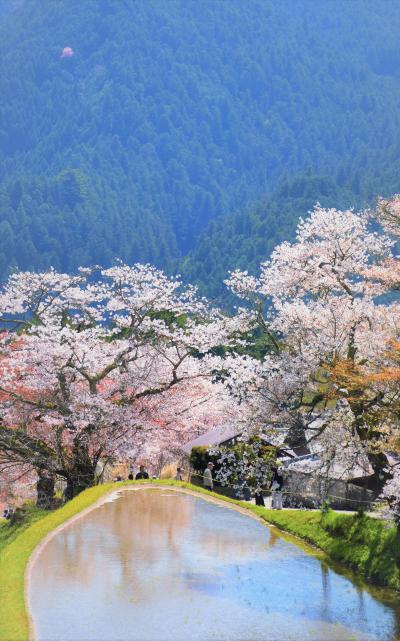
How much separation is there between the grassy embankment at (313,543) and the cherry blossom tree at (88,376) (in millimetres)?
3187

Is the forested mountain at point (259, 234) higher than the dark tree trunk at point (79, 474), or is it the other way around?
the forested mountain at point (259, 234)

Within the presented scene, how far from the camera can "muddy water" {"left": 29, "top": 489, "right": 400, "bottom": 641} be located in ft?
46.4

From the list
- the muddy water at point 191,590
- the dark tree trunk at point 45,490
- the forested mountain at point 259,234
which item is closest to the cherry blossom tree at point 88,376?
the dark tree trunk at point 45,490

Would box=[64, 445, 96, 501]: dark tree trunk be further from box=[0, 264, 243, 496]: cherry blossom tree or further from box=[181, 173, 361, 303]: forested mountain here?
box=[181, 173, 361, 303]: forested mountain

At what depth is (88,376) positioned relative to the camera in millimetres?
31531

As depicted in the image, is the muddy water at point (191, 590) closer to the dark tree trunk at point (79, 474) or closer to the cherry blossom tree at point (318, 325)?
Result: the cherry blossom tree at point (318, 325)

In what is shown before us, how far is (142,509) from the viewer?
2848 cm

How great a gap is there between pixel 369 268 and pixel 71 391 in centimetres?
1199

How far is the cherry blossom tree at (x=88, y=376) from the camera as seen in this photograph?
30.8m

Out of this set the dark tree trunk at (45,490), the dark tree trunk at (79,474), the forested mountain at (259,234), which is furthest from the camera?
the forested mountain at (259,234)

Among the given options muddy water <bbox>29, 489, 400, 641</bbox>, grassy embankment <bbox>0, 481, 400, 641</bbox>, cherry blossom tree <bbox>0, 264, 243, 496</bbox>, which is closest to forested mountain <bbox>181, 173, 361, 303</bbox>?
cherry blossom tree <bbox>0, 264, 243, 496</bbox>

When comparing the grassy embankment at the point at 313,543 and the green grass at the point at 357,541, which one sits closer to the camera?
the grassy embankment at the point at 313,543

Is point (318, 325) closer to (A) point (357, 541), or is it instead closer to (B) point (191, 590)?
(A) point (357, 541)

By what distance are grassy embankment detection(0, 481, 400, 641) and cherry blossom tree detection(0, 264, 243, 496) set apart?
3.19 m
